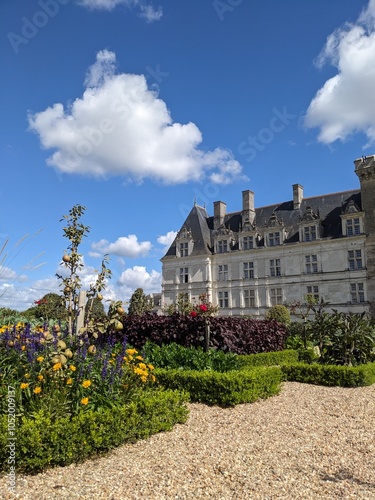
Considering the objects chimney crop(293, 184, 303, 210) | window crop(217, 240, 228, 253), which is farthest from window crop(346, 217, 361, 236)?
window crop(217, 240, 228, 253)

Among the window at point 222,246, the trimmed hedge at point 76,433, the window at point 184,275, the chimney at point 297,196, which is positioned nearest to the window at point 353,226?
the chimney at point 297,196

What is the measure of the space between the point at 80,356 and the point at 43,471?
1.45 meters

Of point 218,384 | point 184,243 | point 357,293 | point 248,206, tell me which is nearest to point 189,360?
point 218,384

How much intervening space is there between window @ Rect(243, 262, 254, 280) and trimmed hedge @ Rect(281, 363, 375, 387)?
23.5 m

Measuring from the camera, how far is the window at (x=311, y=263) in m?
30.3

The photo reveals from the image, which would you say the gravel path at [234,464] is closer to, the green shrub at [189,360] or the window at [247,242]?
the green shrub at [189,360]

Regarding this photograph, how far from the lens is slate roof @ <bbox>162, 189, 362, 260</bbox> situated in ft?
101

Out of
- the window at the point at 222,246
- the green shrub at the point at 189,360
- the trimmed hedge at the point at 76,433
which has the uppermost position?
the window at the point at 222,246

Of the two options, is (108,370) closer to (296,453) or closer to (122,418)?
(122,418)

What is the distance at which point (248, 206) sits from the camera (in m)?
35.0

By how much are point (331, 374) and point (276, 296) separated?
74.6ft

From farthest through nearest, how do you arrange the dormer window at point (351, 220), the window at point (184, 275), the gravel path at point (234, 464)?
the window at point (184, 275) < the dormer window at point (351, 220) < the gravel path at point (234, 464)

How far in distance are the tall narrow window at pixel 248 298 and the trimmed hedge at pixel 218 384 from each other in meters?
25.6

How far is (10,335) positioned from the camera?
18.7 feet
